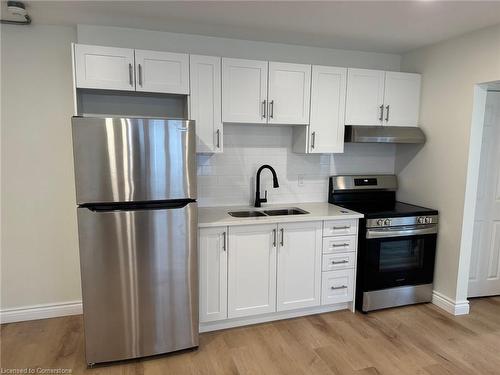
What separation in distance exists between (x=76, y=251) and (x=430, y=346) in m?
3.01

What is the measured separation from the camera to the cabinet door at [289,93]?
296 centimetres

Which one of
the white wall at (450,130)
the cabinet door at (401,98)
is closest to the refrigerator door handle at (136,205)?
the cabinet door at (401,98)

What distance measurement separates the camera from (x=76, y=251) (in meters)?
3.04

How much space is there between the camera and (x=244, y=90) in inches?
114

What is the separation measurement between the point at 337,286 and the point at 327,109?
5.24ft

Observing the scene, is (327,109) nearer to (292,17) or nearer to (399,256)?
(292,17)

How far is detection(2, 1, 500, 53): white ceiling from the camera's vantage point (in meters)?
2.33

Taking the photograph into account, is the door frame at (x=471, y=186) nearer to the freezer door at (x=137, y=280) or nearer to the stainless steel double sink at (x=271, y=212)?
the stainless steel double sink at (x=271, y=212)

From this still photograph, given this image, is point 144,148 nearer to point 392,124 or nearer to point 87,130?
point 87,130

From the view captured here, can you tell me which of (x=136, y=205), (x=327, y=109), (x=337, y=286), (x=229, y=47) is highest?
(x=229, y=47)

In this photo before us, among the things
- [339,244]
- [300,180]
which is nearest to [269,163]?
[300,180]

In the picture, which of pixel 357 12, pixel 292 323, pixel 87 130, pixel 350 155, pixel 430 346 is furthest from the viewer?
pixel 350 155

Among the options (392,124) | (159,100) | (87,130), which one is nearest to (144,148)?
(87,130)

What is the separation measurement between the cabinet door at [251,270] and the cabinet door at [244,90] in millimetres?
933
